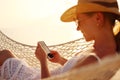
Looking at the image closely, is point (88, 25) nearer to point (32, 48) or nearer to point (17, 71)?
point (17, 71)

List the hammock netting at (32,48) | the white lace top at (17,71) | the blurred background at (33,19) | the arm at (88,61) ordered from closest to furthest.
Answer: the arm at (88,61), the white lace top at (17,71), the hammock netting at (32,48), the blurred background at (33,19)

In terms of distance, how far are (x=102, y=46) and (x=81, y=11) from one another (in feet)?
0.47

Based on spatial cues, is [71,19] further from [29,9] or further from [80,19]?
[29,9]

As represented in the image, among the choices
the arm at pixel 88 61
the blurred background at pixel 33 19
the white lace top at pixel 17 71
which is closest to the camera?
the arm at pixel 88 61

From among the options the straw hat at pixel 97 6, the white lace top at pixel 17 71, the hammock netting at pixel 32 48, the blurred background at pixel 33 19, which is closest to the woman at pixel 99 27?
the straw hat at pixel 97 6

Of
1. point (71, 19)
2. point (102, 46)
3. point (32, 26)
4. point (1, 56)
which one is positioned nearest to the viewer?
point (102, 46)

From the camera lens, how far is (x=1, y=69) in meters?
1.46

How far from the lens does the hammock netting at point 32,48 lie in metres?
1.70

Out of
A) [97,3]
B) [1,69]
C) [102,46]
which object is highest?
[97,3]

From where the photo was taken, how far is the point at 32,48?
6.15 feet

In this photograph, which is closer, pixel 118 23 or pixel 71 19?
pixel 118 23

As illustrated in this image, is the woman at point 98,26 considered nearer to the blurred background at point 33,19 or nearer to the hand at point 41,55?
the hand at point 41,55

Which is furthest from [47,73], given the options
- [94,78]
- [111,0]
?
[94,78]

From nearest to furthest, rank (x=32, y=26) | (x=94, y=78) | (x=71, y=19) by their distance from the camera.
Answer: (x=94, y=78)
(x=71, y=19)
(x=32, y=26)
